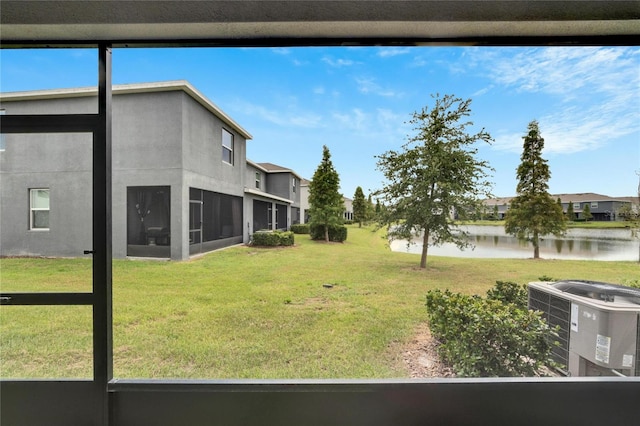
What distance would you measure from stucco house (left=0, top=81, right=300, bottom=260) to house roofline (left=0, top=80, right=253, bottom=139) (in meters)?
0.01


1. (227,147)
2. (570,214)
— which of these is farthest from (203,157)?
(570,214)

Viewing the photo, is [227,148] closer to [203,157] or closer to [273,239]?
[203,157]

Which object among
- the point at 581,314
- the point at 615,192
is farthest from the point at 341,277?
the point at 615,192

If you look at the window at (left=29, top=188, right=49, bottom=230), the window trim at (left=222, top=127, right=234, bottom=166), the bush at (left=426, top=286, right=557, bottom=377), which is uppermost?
the window trim at (left=222, top=127, right=234, bottom=166)

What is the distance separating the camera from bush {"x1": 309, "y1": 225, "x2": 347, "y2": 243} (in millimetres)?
4270

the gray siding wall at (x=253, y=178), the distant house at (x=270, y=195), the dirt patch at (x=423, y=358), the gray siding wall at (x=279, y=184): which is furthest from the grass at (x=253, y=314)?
the gray siding wall at (x=279, y=184)

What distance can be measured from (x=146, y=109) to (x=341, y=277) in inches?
179

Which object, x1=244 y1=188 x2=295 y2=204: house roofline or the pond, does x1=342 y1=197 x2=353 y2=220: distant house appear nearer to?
the pond

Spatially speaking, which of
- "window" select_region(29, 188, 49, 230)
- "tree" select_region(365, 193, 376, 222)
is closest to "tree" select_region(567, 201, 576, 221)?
"tree" select_region(365, 193, 376, 222)

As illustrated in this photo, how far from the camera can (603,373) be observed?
1559 mm

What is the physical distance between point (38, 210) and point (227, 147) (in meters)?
4.45

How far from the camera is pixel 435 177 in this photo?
9.29 feet

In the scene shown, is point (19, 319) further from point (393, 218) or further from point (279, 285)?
point (393, 218)

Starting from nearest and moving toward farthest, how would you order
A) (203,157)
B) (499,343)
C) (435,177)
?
(499,343)
(435,177)
(203,157)
